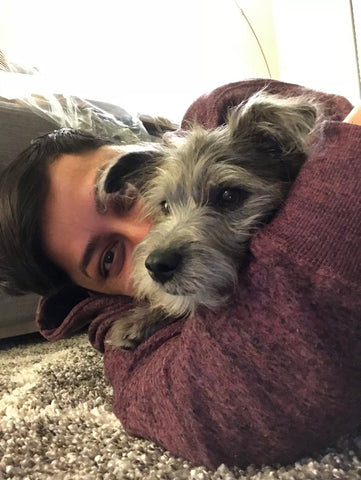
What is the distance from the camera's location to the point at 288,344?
0.77 meters

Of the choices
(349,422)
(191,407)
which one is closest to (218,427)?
(191,407)

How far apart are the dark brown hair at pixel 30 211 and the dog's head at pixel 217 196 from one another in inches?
10.9

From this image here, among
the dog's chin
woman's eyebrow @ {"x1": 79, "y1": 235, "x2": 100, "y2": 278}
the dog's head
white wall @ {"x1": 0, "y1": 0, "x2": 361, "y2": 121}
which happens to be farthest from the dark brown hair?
white wall @ {"x1": 0, "y1": 0, "x2": 361, "y2": 121}

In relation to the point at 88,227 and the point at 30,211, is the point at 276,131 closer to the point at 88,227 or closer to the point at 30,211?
the point at 88,227

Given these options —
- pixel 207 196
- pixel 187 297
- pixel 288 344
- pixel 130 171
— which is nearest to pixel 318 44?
pixel 130 171

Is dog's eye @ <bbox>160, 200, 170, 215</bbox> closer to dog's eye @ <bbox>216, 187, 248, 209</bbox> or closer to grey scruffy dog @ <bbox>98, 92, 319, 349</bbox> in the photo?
grey scruffy dog @ <bbox>98, 92, 319, 349</bbox>

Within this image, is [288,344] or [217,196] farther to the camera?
[217,196]

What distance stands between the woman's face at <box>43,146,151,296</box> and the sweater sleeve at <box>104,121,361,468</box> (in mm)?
414

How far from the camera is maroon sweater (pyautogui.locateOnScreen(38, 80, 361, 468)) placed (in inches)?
29.5

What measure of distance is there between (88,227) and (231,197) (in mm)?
401

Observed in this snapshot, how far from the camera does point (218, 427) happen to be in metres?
0.84

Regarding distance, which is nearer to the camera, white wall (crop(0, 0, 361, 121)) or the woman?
the woman

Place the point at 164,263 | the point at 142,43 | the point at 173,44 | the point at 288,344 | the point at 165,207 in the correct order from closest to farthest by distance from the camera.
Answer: the point at 288,344, the point at 164,263, the point at 165,207, the point at 142,43, the point at 173,44

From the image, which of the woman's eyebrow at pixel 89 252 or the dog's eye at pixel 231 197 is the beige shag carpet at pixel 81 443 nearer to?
the woman's eyebrow at pixel 89 252
